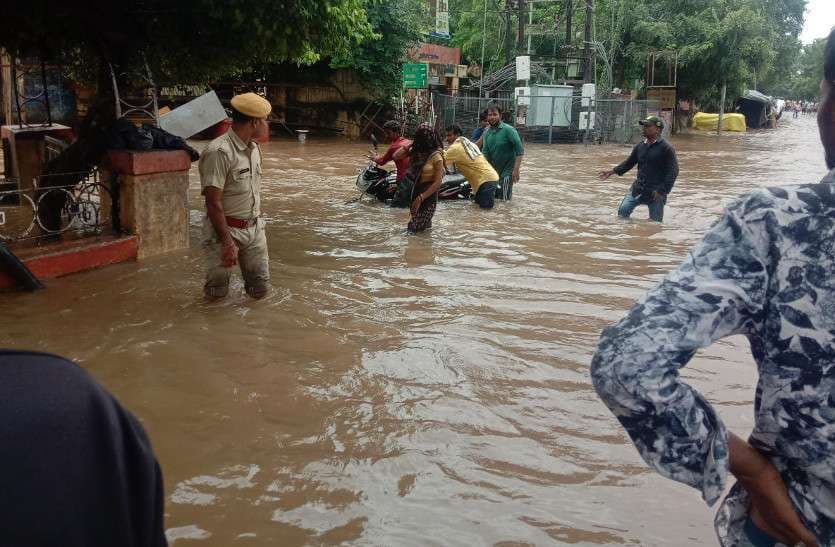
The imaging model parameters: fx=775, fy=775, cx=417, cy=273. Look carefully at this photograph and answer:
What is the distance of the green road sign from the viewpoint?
75.3 feet

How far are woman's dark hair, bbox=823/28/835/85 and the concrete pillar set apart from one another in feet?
22.1

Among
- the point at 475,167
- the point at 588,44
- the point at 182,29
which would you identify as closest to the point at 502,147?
the point at 475,167

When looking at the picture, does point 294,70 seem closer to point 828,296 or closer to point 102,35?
point 102,35

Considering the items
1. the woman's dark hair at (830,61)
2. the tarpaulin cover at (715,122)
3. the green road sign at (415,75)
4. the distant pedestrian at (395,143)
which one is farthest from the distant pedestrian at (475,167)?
the tarpaulin cover at (715,122)

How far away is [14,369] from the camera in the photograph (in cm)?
92

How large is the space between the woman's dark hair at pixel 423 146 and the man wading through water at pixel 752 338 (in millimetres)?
7810

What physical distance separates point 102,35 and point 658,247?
6608 mm

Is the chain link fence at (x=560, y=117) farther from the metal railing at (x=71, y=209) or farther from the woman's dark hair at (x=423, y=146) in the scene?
the metal railing at (x=71, y=209)

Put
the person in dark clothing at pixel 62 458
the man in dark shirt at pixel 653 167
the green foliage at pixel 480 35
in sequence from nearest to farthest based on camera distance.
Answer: the person in dark clothing at pixel 62 458 → the man in dark shirt at pixel 653 167 → the green foliage at pixel 480 35

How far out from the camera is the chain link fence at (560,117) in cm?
2572

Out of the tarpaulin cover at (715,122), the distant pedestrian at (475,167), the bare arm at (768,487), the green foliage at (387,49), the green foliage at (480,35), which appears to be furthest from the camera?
the tarpaulin cover at (715,122)

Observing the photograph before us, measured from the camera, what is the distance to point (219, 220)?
558cm

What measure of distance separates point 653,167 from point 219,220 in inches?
250

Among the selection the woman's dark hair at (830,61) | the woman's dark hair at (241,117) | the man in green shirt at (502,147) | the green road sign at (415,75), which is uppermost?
the green road sign at (415,75)
